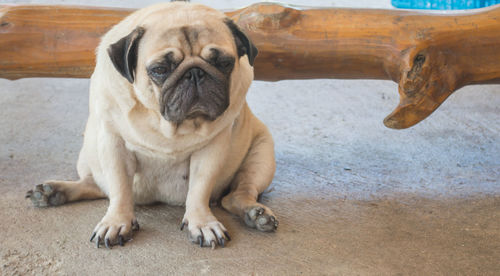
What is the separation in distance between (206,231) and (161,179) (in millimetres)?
403

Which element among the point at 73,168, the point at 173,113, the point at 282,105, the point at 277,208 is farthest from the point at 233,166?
the point at 282,105

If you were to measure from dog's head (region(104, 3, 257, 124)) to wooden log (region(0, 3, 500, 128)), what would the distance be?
2.22 feet

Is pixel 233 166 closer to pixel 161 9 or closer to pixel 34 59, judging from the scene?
pixel 161 9

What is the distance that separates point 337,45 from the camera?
273 centimetres

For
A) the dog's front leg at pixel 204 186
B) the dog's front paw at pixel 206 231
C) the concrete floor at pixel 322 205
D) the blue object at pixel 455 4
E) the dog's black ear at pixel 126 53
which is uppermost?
the dog's black ear at pixel 126 53

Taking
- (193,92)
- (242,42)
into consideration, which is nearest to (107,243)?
(193,92)

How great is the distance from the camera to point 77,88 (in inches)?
207

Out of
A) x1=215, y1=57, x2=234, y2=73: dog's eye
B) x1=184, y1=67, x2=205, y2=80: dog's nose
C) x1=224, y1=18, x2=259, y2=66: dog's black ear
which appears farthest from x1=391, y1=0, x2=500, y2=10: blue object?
x1=184, y1=67, x2=205, y2=80: dog's nose

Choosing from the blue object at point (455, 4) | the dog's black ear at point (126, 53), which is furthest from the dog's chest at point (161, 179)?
the blue object at point (455, 4)

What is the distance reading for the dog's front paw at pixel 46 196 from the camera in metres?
2.50

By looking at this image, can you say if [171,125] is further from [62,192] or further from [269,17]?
[269,17]

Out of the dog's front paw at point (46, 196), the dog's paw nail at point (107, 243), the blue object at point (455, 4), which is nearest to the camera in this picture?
the dog's paw nail at point (107, 243)

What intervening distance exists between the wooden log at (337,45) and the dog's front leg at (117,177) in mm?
736

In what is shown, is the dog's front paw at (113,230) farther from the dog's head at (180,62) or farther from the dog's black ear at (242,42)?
the dog's black ear at (242,42)
